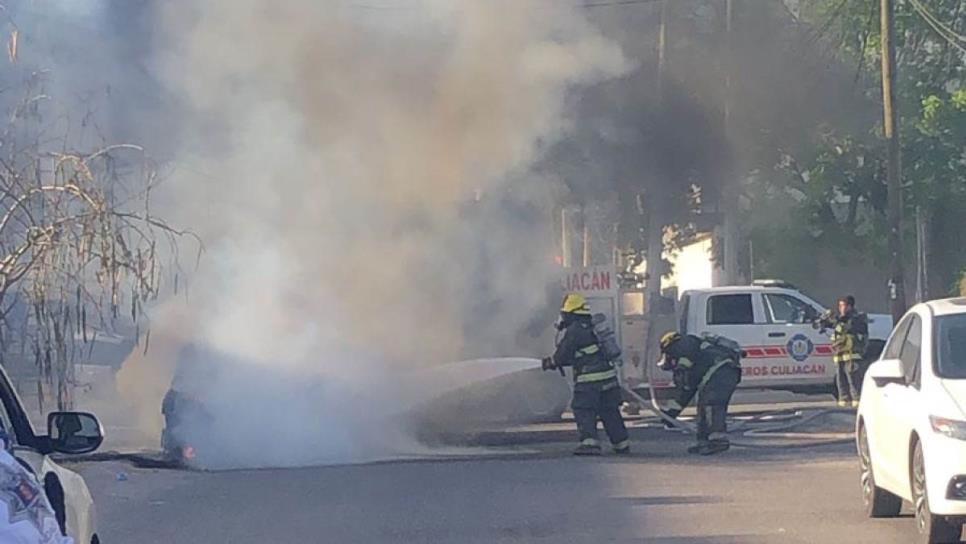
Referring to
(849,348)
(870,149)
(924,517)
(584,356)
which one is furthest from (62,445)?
(870,149)

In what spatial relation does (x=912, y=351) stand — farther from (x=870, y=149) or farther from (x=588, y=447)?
Result: (x=870, y=149)

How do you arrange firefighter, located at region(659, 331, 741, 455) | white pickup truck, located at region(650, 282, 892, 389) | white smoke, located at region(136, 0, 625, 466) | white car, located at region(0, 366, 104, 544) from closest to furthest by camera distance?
white car, located at region(0, 366, 104, 544) < firefighter, located at region(659, 331, 741, 455) < white smoke, located at region(136, 0, 625, 466) < white pickup truck, located at region(650, 282, 892, 389)

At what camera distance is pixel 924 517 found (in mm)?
9398

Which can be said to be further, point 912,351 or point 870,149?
point 870,149

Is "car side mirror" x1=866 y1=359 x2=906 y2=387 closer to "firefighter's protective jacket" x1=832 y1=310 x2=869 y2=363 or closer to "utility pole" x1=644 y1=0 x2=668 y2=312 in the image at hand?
"firefighter's protective jacket" x1=832 y1=310 x2=869 y2=363

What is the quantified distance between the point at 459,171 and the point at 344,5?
8.57 feet

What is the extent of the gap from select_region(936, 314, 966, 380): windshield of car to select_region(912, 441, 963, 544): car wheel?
1.63ft

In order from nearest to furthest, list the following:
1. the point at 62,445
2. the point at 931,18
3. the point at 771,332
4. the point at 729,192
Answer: the point at 62,445
the point at 771,332
the point at 729,192
the point at 931,18

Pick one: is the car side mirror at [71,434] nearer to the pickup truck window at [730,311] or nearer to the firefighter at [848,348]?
the firefighter at [848,348]

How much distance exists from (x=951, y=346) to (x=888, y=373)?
1.34 ft

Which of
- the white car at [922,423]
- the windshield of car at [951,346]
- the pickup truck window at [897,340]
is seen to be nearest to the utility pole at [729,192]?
the pickup truck window at [897,340]

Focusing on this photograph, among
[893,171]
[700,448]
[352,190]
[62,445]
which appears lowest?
[700,448]

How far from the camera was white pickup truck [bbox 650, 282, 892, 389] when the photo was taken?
21.8 metres

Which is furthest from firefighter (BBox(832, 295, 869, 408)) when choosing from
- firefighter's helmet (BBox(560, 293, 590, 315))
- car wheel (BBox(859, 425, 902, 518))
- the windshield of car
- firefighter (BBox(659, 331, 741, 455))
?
the windshield of car
